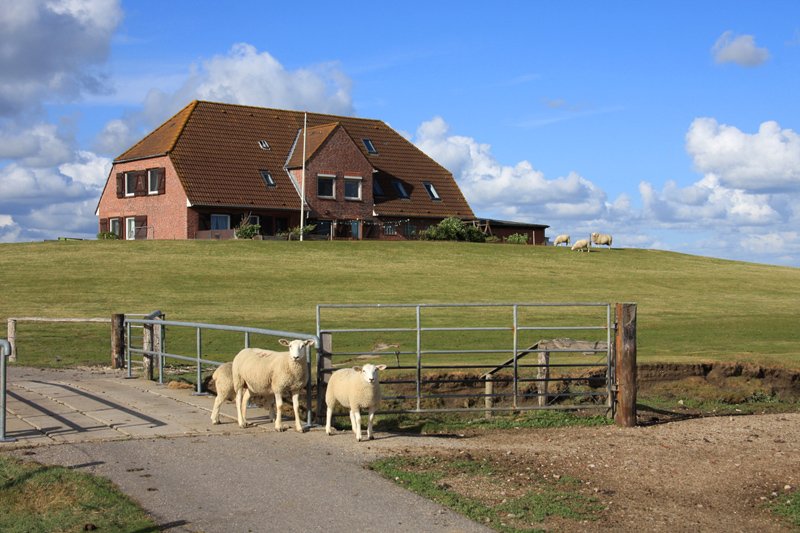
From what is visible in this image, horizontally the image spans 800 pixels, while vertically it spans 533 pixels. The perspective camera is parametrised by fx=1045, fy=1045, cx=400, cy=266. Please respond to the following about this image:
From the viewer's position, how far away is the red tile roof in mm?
62719

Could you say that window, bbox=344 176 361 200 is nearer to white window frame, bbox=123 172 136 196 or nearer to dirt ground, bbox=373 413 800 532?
white window frame, bbox=123 172 136 196

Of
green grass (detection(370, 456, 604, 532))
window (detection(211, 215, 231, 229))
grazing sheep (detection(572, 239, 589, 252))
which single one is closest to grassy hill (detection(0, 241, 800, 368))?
grazing sheep (detection(572, 239, 589, 252))

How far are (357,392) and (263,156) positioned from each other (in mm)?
52894

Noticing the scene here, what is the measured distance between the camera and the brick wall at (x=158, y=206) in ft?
202

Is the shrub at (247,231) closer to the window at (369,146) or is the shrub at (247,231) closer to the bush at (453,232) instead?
the bush at (453,232)

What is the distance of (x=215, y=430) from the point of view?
50.0 feet

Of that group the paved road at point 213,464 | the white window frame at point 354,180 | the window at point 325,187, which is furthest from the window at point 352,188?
the paved road at point 213,464

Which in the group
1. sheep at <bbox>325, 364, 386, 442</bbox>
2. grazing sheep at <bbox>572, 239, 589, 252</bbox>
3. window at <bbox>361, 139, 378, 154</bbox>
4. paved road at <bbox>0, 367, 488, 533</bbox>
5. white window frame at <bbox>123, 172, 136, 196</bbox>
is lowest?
paved road at <bbox>0, 367, 488, 533</bbox>

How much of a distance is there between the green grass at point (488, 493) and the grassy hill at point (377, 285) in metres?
11.8

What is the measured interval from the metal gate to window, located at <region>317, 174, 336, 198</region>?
94.4 ft

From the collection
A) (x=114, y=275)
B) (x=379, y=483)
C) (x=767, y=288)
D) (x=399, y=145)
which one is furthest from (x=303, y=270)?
(x=379, y=483)

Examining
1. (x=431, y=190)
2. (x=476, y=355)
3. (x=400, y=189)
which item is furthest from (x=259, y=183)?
(x=476, y=355)

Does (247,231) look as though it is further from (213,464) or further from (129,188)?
(213,464)

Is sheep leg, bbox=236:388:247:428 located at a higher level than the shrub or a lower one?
lower
